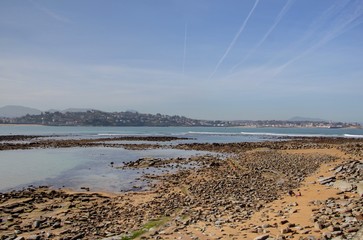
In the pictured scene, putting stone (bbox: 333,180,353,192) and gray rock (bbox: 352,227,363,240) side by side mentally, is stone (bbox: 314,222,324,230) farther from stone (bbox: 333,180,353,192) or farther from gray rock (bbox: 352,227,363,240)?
stone (bbox: 333,180,353,192)

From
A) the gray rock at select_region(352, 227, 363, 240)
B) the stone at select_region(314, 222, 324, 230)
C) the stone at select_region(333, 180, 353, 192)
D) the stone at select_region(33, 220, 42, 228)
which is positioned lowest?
the stone at select_region(33, 220, 42, 228)

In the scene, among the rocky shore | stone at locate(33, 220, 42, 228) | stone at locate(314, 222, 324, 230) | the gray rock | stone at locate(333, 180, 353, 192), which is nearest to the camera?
the gray rock

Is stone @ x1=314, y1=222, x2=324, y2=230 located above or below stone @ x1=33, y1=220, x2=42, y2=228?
above

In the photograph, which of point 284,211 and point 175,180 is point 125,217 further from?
point 175,180

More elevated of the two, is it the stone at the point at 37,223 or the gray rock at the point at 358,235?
the gray rock at the point at 358,235

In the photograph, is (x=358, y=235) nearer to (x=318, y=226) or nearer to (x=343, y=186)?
(x=318, y=226)

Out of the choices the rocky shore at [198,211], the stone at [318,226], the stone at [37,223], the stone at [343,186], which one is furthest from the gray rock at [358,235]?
the stone at [37,223]

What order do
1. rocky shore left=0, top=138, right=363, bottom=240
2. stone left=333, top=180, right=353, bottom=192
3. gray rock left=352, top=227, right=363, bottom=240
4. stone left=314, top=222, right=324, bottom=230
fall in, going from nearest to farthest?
1. gray rock left=352, top=227, right=363, bottom=240
2. stone left=314, top=222, right=324, bottom=230
3. rocky shore left=0, top=138, right=363, bottom=240
4. stone left=333, top=180, right=353, bottom=192

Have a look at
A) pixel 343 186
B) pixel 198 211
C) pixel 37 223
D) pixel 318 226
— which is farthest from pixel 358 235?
pixel 37 223

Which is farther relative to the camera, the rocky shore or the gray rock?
the rocky shore

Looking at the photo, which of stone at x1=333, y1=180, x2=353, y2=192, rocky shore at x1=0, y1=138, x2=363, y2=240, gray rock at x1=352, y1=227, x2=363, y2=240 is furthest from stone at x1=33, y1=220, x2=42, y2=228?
stone at x1=333, y1=180, x2=353, y2=192

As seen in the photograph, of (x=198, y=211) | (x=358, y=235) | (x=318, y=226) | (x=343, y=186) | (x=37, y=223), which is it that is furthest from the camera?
(x=343, y=186)

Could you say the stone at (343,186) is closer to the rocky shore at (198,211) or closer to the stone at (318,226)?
the rocky shore at (198,211)

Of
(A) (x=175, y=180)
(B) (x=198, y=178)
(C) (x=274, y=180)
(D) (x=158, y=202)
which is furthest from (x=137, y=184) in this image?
(C) (x=274, y=180)
